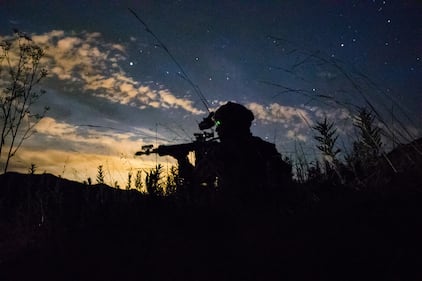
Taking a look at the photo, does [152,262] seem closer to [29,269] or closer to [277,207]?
[277,207]

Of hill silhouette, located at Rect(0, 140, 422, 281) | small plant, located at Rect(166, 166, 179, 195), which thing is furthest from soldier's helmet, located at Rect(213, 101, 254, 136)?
hill silhouette, located at Rect(0, 140, 422, 281)

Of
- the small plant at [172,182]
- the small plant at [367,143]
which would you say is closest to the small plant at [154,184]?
the small plant at [172,182]

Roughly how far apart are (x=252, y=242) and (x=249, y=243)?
17 millimetres

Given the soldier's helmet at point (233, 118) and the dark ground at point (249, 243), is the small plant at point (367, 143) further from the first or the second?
the soldier's helmet at point (233, 118)

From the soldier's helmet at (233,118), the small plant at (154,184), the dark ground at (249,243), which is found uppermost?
the soldier's helmet at (233,118)

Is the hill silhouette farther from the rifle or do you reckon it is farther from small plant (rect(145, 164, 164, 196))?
the rifle

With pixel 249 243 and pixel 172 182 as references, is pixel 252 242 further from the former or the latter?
pixel 172 182

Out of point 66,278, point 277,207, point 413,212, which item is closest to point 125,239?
point 66,278

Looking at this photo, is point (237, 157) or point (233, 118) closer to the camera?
point (237, 157)

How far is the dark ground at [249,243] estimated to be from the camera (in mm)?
1598

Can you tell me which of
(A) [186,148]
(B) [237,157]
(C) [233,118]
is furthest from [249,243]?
(A) [186,148]

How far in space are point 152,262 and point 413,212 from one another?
4.56 ft

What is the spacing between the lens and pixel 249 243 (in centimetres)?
202

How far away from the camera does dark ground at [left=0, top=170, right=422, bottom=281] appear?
1.60 metres
